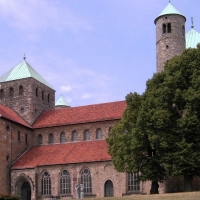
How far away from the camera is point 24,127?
68312 millimetres

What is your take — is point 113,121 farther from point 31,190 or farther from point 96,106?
point 31,190

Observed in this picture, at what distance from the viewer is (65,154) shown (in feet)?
208

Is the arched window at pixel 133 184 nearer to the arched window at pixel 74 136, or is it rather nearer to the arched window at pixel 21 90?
the arched window at pixel 74 136

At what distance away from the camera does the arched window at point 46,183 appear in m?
61.8

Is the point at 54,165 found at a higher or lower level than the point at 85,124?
lower

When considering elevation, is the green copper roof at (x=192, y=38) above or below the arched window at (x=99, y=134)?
above

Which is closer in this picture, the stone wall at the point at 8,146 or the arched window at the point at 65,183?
the arched window at the point at 65,183

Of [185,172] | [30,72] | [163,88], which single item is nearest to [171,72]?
[163,88]

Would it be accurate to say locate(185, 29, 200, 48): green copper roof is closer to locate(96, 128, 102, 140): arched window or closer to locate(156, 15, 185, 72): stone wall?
locate(156, 15, 185, 72): stone wall

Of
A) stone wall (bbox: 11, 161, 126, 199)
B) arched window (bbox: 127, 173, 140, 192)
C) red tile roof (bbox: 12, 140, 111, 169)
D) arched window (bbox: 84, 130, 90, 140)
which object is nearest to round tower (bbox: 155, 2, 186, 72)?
arched window (bbox: 84, 130, 90, 140)

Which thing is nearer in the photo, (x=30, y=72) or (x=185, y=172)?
(x=185, y=172)

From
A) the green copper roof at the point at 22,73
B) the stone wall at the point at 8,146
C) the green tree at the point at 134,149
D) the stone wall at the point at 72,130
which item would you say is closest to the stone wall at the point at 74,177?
the stone wall at the point at 8,146

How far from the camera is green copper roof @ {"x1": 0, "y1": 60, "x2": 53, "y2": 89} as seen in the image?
7331cm

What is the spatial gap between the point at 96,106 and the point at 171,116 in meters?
23.4
